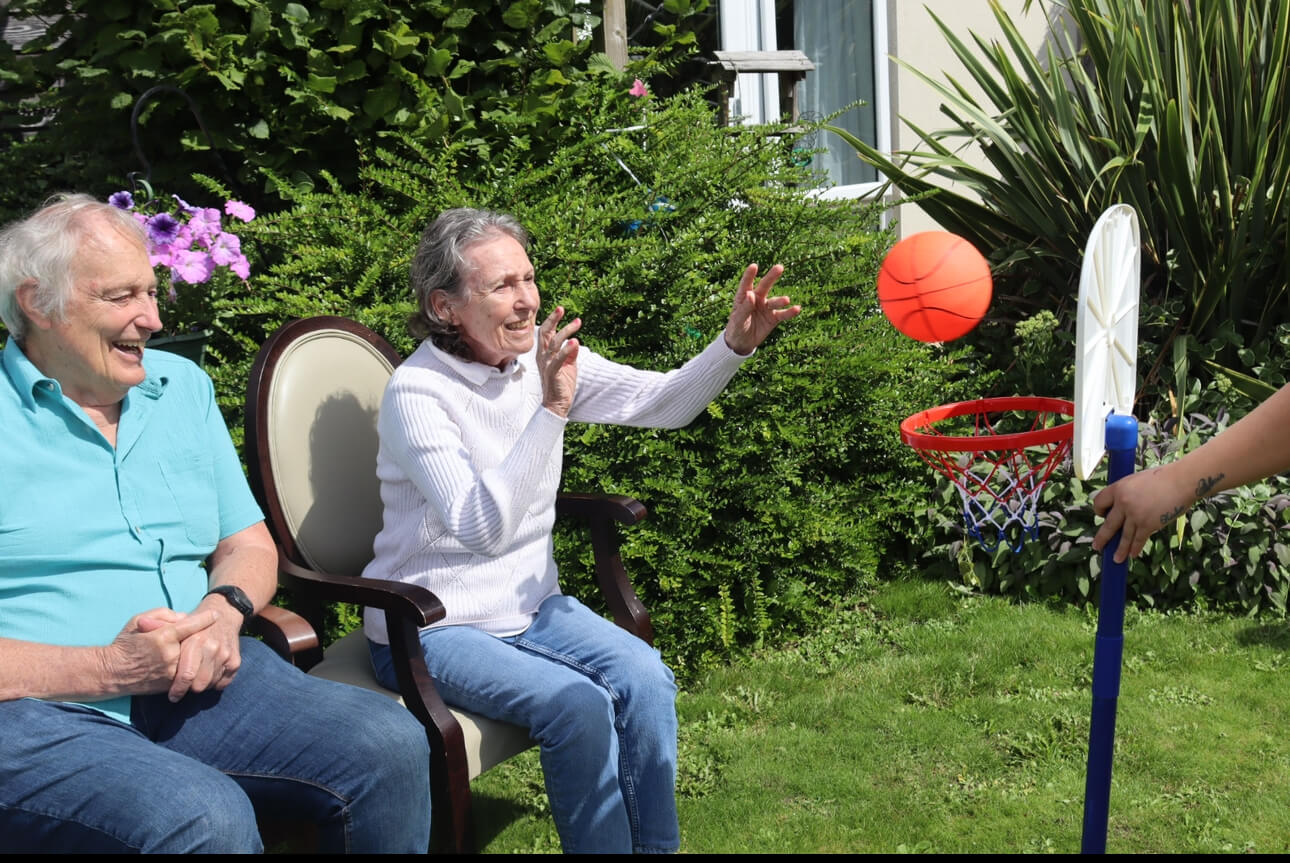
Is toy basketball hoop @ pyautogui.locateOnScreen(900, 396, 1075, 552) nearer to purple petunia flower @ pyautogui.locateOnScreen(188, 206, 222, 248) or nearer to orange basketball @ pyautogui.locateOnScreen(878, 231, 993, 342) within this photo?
orange basketball @ pyautogui.locateOnScreen(878, 231, 993, 342)

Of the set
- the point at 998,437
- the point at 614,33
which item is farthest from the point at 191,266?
the point at 998,437

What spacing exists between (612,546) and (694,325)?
1.14 m

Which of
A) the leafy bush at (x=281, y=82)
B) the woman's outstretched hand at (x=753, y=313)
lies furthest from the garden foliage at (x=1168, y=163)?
the woman's outstretched hand at (x=753, y=313)

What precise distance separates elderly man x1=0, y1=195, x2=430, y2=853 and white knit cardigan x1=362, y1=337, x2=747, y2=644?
0.32 metres

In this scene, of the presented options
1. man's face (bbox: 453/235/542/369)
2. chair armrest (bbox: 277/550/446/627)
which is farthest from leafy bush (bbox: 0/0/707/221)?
chair armrest (bbox: 277/550/446/627)

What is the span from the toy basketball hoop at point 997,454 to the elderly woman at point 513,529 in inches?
19.6

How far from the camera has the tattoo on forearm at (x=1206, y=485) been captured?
169 centimetres

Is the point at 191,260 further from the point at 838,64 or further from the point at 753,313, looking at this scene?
the point at 838,64

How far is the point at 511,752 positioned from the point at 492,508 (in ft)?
1.64

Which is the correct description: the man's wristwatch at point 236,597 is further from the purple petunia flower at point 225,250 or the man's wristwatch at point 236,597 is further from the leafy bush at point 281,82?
the leafy bush at point 281,82

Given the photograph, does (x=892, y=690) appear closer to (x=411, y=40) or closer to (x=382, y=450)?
(x=382, y=450)

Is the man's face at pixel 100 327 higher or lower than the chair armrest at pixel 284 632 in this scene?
higher

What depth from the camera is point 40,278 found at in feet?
7.04

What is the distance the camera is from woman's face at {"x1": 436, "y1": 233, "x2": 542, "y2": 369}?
8.29ft
